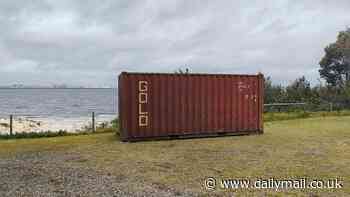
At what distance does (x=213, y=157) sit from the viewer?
1005cm

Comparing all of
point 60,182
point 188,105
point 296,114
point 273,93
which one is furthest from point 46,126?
point 60,182

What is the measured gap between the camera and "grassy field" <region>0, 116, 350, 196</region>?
7.64m

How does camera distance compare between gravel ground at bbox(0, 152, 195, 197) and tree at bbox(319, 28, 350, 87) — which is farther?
tree at bbox(319, 28, 350, 87)

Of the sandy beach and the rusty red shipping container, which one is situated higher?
the rusty red shipping container

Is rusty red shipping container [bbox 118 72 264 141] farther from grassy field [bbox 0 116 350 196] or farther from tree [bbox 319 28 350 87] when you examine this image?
tree [bbox 319 28 350 87]

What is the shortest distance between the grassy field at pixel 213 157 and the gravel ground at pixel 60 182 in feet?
0.93

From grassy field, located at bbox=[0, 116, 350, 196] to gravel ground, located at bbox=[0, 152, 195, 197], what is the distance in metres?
0.28

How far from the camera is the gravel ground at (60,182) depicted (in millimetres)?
6539

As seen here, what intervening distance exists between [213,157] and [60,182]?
13.2ft

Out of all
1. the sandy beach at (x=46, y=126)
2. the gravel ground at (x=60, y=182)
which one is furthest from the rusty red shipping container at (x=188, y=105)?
the sandy beach at (x=46, y=126)

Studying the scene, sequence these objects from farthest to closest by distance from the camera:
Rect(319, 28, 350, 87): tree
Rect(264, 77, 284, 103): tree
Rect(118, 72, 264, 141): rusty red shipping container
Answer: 1. Rect(319, 28, 350, 87): tree
2. Rect(264, 77, 284, 103): tree
3. Rect(118, 72, 264, 141): rusty red shipping container

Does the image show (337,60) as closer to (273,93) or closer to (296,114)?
(273,93)

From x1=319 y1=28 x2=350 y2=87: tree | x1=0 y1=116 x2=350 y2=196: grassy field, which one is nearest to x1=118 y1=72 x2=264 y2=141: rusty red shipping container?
x1=0 y1=116 x2=350 y2=196: grassy field

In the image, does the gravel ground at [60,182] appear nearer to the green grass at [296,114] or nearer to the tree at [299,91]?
the green grass at [296,114]
